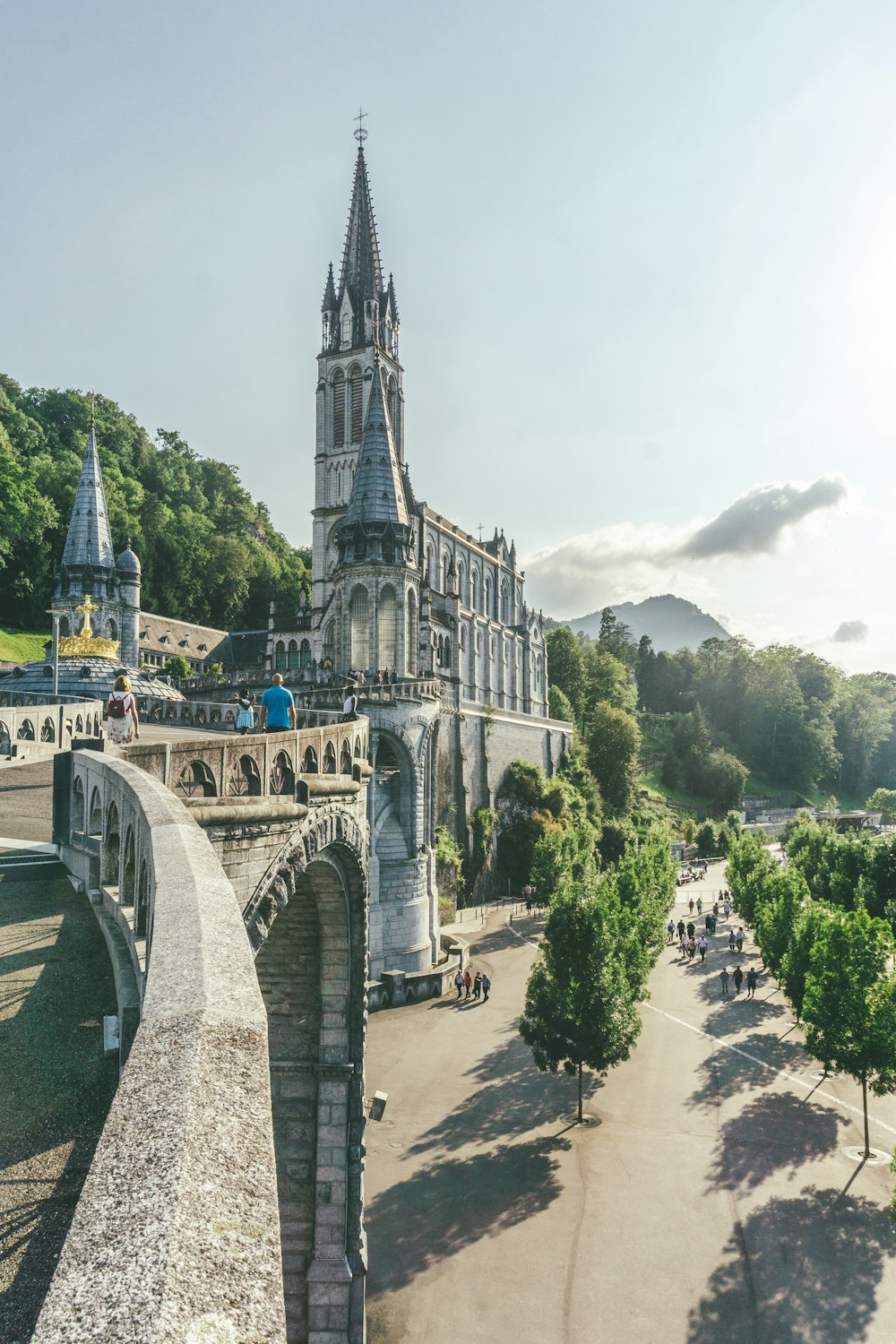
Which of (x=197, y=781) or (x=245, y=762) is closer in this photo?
(x=197, y=781)

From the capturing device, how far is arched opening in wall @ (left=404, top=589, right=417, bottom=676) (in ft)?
124

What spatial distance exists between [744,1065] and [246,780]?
23297mm

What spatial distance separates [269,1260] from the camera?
1.67 m

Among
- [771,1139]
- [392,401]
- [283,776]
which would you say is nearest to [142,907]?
[283,776]

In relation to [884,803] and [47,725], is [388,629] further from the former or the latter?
[884,803]

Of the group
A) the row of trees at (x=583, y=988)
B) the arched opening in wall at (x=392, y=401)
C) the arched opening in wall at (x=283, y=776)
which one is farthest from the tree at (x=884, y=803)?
the arched opening in wall at (x=283, y=776)

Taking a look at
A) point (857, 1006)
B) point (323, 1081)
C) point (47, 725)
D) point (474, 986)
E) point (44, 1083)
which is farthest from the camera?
point (474, 986)

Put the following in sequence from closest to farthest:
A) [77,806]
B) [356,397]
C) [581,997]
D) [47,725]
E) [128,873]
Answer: [128,873]
[77,806]
[47,725]
[581,997]
[356,397]

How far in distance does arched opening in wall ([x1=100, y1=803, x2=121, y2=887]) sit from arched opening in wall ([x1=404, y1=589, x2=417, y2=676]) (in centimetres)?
3009

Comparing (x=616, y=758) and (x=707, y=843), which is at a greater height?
(x=616, y=758)

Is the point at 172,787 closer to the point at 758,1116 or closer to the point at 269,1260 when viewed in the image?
the point at 269,1260

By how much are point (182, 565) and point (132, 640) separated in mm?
29516

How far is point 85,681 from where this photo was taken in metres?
23.9

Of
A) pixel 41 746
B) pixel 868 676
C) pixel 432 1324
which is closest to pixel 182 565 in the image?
pixel 41 746
